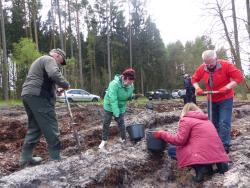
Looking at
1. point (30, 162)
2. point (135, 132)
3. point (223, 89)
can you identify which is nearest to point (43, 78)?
point (30, 162)

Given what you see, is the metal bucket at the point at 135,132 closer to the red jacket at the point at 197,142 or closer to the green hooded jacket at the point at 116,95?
the green hooded jacket at the point at 116,95

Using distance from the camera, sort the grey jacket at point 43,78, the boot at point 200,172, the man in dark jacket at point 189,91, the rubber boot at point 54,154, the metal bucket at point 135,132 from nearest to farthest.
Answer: the boot at point 200,172 → the grey jacket at point 43,78 → the rubber boot at point 54,154 → the metal bucket at point 135,132 → the man in dark jacket at point 189,91

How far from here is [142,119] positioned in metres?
11.7

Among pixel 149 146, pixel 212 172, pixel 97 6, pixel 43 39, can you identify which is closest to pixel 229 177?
pixel 212 172

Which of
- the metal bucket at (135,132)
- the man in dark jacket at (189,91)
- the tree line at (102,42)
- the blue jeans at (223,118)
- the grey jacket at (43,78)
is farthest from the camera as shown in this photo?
the tree line at (102,42)

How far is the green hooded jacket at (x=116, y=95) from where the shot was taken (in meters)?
7.70

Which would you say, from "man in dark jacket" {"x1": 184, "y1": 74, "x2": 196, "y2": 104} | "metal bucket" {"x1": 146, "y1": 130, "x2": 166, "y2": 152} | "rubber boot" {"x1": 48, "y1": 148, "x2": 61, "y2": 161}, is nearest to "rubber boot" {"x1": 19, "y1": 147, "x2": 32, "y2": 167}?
"rubber boot" {"x1": 48, "y1": 148, "x2": 61, "y2": 161}

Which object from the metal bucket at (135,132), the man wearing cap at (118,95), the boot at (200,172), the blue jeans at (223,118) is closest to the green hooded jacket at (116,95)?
the man wearing cap at (118,95)

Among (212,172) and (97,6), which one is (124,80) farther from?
(97,6)

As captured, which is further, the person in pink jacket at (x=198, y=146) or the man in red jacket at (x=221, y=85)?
the man in red jacket at (x=221, y=85)

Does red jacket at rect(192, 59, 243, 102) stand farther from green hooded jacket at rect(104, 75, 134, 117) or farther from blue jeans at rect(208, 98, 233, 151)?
green hooded jacket at rect(104, 75, 134, 117)

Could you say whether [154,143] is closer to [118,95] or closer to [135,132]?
[135,132]

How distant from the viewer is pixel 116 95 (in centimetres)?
776

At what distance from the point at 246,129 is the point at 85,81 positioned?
41.4 metres
